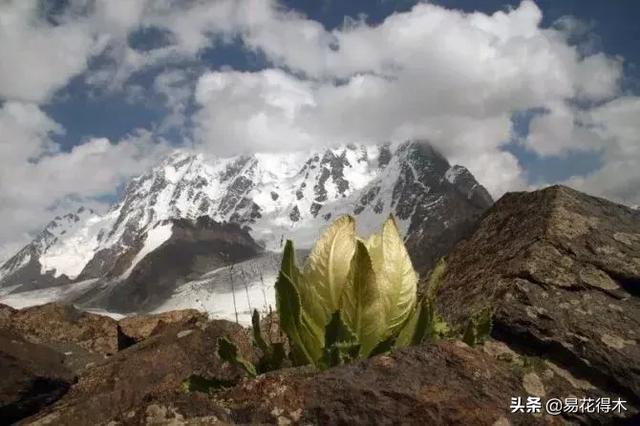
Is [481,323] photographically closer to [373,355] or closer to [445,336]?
[445,336]

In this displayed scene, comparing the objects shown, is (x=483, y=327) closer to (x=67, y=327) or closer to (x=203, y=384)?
(x=203, y=384)

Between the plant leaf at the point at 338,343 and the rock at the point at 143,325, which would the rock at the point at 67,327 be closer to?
the rock at the point at 143,325

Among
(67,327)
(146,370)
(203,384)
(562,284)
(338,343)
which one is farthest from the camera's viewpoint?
(67,327)

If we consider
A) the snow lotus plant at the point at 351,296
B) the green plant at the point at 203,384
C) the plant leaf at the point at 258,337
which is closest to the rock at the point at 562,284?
the snow lotus plant at the point at 351,296

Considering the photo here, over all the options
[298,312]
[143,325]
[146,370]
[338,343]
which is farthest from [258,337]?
[143,325]

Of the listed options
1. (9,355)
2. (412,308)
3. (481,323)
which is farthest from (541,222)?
(9,355)

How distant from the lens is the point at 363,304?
3.47m

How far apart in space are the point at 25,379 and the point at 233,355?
4.89 m

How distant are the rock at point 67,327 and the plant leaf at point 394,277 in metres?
11.0

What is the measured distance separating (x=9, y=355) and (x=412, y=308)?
6175mm

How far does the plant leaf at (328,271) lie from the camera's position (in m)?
3.57

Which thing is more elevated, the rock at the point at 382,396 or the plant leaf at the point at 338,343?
the plant leaf at the point at 338,343

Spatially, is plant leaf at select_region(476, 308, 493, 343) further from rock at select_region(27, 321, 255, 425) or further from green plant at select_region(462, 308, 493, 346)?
rock at select_region(27, 321, 255, 425)

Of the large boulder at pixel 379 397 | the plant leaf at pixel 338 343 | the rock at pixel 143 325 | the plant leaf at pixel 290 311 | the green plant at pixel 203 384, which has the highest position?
the rock at pixel 143 325
